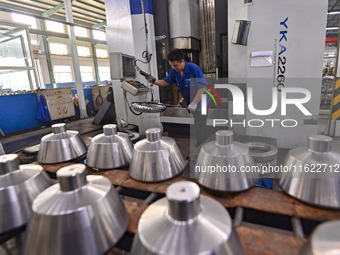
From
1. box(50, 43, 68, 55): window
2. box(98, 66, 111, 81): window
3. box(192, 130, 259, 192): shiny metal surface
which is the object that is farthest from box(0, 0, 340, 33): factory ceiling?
box(192, 130, 259, 192): shiny metal surface

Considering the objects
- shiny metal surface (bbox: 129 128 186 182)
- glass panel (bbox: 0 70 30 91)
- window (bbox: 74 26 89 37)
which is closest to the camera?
shiny metal surface (bbox: 129 128 186 182)

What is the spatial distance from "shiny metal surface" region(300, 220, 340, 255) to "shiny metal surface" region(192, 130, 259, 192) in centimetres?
29

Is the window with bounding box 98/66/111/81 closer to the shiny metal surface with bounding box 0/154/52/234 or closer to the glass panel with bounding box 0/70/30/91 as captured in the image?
the glass panel with bounding box 0/70/30/91

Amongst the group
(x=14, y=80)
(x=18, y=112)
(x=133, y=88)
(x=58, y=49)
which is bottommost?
(x=18, y=112)

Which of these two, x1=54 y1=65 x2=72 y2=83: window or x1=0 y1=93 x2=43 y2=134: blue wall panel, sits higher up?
x1=54 y1=65 x2=72 y2=83: window

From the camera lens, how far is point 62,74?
11.9m

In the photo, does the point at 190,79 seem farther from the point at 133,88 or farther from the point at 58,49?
the point at 58,49

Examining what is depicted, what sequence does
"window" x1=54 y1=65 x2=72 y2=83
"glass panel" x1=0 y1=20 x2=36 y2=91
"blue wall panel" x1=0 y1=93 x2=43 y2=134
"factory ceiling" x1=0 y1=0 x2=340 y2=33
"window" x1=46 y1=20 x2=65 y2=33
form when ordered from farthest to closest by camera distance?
"window" x1=54 y1=65 x2=72 y2=83 < "window" x1=46 y1=20 x2=65 y2=33 < "factory ceiling" x1=0 y1=0 x2=340 y2=33 < "glass panel" x1=0 y1=20 x2=36 y2=91 < "blue wall panel" x1=0 y1=93 x2=43 y2=134

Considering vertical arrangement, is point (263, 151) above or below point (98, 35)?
below

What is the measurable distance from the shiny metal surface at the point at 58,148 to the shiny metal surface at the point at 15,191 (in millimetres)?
247

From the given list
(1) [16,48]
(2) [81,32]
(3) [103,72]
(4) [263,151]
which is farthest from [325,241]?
(3) [103,72]

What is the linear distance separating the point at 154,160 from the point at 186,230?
387 millimetres

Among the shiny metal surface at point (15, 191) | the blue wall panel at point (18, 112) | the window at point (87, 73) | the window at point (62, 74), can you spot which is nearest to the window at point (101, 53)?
the window at point (87, 73)

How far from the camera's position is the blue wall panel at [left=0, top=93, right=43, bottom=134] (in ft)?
16.2
